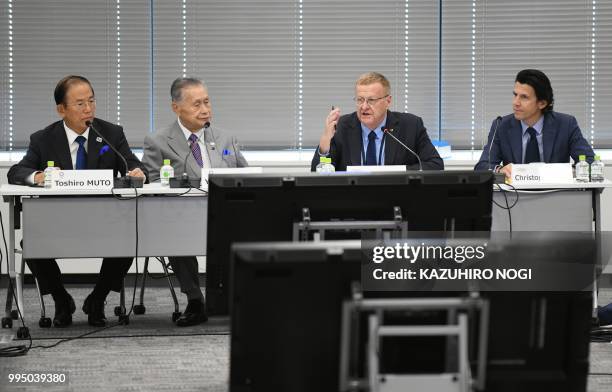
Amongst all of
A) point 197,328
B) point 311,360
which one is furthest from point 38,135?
point 311,360

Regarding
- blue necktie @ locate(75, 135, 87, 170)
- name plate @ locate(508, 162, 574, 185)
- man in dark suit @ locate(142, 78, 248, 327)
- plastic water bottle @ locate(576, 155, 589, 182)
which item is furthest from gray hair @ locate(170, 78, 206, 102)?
plastic water bottle @ locate(576, 155, 589, 182)

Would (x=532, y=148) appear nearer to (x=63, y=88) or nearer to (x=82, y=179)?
(x=82, y=179)

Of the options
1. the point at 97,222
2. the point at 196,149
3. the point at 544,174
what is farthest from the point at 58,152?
the point at 544,174

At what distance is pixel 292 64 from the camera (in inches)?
232

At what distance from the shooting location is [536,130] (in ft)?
15.8

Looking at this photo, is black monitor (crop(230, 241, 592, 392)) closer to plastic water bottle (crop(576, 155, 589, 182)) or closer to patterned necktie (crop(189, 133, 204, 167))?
plastic water bottle (crop(576, 155, 589, 182))

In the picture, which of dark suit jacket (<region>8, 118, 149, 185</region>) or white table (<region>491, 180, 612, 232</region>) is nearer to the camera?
white table (<region>491, 180, 612, 232</region>)

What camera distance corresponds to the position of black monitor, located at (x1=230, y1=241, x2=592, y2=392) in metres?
1.76

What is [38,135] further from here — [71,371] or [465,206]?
[465,206]

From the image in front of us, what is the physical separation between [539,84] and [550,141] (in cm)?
30

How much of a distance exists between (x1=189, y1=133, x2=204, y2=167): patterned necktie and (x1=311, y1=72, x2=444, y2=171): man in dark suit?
593mm

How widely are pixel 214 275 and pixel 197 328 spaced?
2.19 meters

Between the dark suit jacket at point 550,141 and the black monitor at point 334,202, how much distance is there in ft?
8.07

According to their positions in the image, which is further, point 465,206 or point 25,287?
point 25,287
